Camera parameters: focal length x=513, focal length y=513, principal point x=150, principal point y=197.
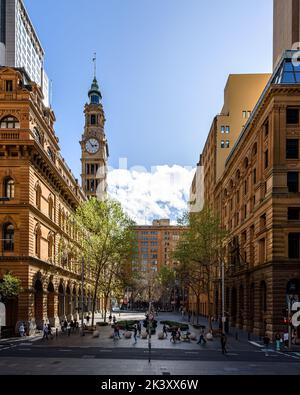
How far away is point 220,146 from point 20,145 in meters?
54.9

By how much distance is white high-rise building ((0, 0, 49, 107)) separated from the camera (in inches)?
5512

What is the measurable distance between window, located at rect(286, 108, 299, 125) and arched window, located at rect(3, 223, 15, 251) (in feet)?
103

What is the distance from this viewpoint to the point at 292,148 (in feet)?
174

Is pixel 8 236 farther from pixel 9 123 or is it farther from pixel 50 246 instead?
pixel 50 246

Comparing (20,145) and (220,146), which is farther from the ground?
(220,146)

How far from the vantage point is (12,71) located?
58125 millimetres

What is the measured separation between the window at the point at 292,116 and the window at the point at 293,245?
457 inches

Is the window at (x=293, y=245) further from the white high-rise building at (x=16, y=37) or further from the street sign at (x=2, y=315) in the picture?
the white high-rise building at (x=16, y=37)

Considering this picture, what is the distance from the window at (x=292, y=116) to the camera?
53250 millimetres

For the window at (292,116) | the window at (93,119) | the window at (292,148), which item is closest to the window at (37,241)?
the window at (292,148)

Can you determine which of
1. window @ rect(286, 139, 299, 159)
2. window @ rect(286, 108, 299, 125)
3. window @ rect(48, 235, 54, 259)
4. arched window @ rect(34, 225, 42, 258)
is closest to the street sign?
arched window @ rect(34, 225, 42, 258)
